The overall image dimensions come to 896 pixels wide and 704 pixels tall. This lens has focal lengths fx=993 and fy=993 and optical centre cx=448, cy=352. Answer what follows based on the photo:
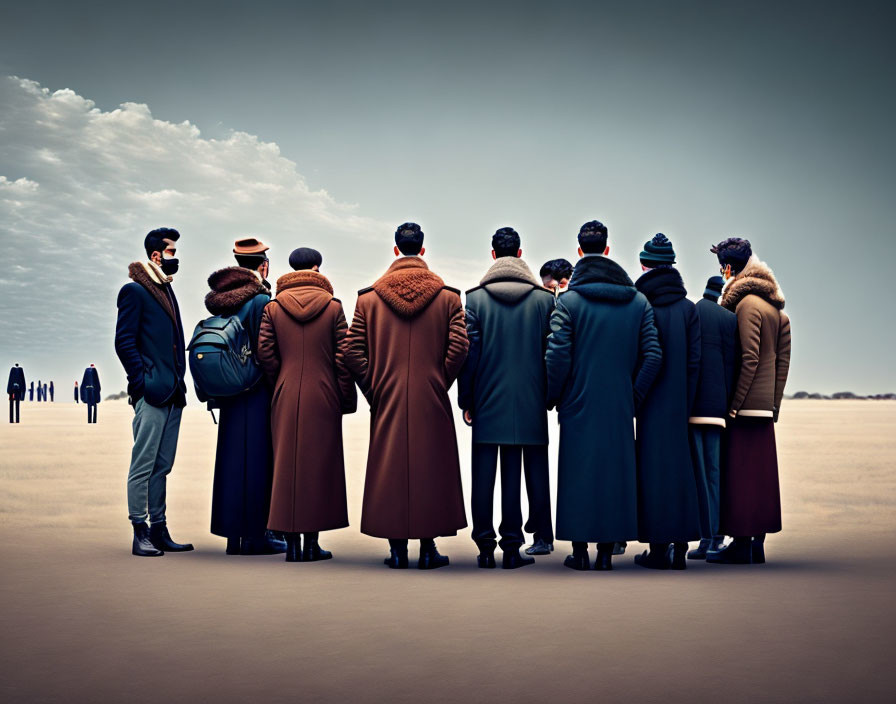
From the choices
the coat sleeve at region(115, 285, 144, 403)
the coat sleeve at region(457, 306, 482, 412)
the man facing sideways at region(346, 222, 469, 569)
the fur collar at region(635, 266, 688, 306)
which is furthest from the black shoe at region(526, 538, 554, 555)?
the coat sleeve at region(115, 285, 144, 403)

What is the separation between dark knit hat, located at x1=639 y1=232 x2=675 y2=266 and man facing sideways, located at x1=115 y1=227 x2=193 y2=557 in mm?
3776

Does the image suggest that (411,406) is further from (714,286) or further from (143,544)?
(714,286)

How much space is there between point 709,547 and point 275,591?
11.9 feet

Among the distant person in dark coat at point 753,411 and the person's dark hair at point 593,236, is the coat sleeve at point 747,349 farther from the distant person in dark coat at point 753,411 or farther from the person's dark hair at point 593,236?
the person's dark hair at point 593,236

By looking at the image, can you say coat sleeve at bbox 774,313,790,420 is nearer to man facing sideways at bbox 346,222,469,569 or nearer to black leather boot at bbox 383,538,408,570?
man facing sideways at bbox 346,222,469,569

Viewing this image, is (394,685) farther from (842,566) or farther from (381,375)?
(842,566)

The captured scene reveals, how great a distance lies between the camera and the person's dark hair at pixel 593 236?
7336 mm

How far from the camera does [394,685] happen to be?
4.33 m

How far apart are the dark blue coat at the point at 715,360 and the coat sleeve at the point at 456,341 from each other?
1833mm

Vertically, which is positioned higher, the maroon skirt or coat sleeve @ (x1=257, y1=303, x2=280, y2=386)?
coat sleeve @ (x1=257, y1=303, x2=280, y2=386)

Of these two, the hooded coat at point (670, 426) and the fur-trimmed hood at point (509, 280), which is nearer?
the hooded coat at point (670, 426)

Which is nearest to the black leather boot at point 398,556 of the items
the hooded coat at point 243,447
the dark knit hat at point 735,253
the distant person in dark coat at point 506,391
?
the distant person in dark coat at point 506,391

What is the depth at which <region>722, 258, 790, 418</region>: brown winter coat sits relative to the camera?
766cm

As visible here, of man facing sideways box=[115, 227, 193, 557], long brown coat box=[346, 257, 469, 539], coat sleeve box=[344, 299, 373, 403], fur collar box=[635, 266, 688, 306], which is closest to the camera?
long brown coat box=[346, 257, 469, 539]
